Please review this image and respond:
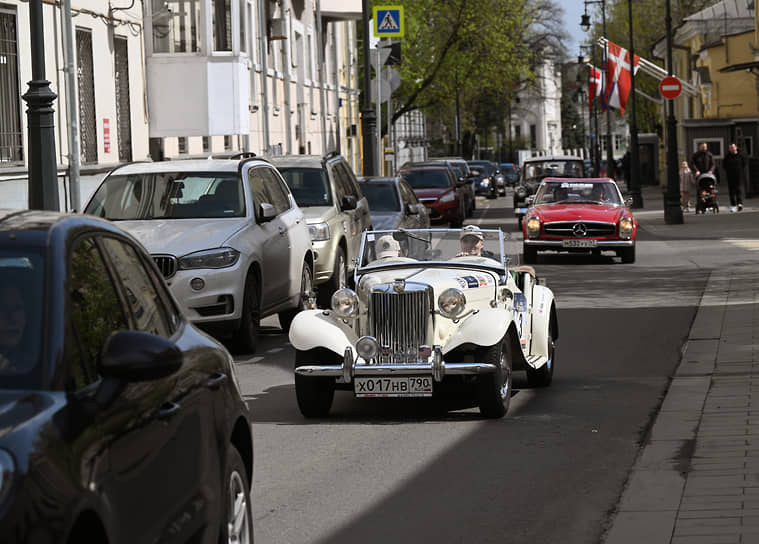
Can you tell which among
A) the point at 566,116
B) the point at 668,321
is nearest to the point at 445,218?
the point at 668,321

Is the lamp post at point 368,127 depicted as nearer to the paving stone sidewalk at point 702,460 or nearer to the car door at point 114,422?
the paving stone sidewalk at point 702,460

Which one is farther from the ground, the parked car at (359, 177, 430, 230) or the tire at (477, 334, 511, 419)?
the parked car at (359, 177, 430, 230)

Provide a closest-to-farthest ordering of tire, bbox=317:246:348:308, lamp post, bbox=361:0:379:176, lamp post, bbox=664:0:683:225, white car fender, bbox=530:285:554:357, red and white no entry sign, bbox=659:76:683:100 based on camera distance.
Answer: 1. white car fender, bbox=530:285:554:357
2. tire, bbox=317:246:348:308
3. lamp post, bbox=361:0:379:176
4. lamp post, bbox=664:0:683:225
5. red and white no entry sign, bbox=659:76:683:100

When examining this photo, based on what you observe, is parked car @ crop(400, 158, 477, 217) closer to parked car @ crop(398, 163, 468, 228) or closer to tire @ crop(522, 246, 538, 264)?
parked car @ crop(398, 163, 468, 228)

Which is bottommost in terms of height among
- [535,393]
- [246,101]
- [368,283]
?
[535,393]

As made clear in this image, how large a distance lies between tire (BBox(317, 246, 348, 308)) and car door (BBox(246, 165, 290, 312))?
2690 mm

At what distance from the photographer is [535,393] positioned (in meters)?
11.3

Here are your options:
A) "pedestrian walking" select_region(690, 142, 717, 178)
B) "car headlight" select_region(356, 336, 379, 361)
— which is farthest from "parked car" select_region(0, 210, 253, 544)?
"pedestrian walking" select_region(690, 142, 717, 178)

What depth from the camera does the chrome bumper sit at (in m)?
9.67

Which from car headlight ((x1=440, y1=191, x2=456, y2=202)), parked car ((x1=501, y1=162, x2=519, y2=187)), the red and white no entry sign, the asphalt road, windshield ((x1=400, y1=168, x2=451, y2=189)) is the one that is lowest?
the asphalt road

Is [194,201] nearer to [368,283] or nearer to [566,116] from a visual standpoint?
[368,283]

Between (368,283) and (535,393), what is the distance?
1770 millimetres

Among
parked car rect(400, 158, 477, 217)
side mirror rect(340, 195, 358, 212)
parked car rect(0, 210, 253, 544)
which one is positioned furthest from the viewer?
parked car rect(400, 158, 477, 217)

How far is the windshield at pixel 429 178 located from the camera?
1508 inches
